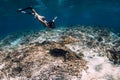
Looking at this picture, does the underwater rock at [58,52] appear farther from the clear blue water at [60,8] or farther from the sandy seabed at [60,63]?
the clear blue water at [60,8]

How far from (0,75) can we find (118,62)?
6313mm

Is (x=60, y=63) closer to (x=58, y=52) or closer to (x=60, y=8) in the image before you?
(x=58, y=52)

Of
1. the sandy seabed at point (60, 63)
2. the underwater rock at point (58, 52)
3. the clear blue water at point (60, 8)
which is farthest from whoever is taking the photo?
the clear blue water at point (60, 8)

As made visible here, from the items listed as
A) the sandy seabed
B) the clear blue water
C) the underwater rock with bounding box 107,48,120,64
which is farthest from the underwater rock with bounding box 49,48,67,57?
the clear blue water

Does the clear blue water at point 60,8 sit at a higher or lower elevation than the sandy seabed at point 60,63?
higher

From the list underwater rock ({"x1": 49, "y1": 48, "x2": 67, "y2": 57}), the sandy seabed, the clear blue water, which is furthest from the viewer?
the clear blue water

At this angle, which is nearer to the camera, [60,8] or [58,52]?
[58,52]

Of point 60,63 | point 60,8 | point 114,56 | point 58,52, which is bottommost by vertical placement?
point 60,63

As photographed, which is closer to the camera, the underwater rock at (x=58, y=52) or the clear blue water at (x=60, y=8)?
the underwater rock at (x=58, y=52)

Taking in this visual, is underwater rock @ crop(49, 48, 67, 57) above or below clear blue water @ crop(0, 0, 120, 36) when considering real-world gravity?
below

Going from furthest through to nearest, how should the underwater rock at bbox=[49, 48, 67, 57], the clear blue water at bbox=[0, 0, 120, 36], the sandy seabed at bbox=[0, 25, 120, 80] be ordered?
the clear blue water at bbox=[0, 0, 120, 36], the underwater rock at bbox=[49, 48, 67, 57], the sandy seabed at bbox=[0, 25, 120, 80]

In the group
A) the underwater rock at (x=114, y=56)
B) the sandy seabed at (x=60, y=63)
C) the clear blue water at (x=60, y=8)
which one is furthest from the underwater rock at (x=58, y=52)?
the clear blue water at (x=60, y=8)

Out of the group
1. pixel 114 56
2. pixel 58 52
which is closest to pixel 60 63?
pixel 58 52

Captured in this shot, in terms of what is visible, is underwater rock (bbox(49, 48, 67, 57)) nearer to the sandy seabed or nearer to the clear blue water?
the sandy seabed
